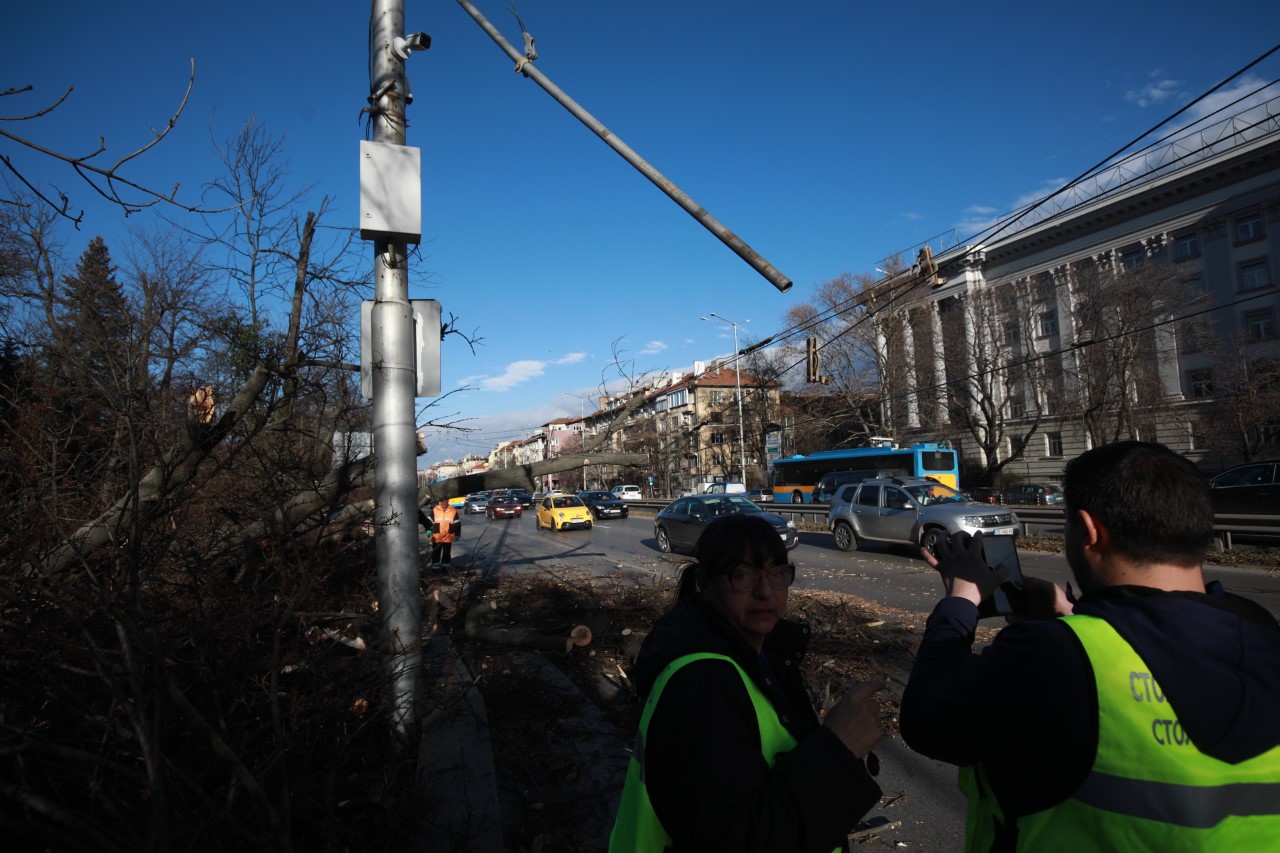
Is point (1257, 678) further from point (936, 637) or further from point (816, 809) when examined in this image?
point (816, 809)

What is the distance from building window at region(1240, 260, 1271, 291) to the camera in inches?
1388

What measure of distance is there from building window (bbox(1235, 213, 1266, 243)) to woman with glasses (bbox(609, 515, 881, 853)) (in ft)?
150

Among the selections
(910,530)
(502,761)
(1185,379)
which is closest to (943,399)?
(1185,379)

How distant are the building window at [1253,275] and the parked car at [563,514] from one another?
34.2m

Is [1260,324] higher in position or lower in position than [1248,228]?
lower

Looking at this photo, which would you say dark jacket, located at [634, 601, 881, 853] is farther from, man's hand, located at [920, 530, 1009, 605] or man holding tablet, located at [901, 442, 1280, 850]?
man's hand, located at [920, 530, 1009, 605]

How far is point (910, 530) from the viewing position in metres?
16.2

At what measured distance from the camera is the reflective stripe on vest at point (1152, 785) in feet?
4.17

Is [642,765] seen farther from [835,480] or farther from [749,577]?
[835,480]

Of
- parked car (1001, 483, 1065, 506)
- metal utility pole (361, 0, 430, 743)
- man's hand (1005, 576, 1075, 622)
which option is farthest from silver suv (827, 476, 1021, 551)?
parked car (1001, 483, 1065, 506)

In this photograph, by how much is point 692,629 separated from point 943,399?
4232cm

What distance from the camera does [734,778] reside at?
142 cm

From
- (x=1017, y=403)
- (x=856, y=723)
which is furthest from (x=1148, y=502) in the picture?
(x=1017, y=403)

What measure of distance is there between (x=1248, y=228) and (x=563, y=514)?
3648cm
